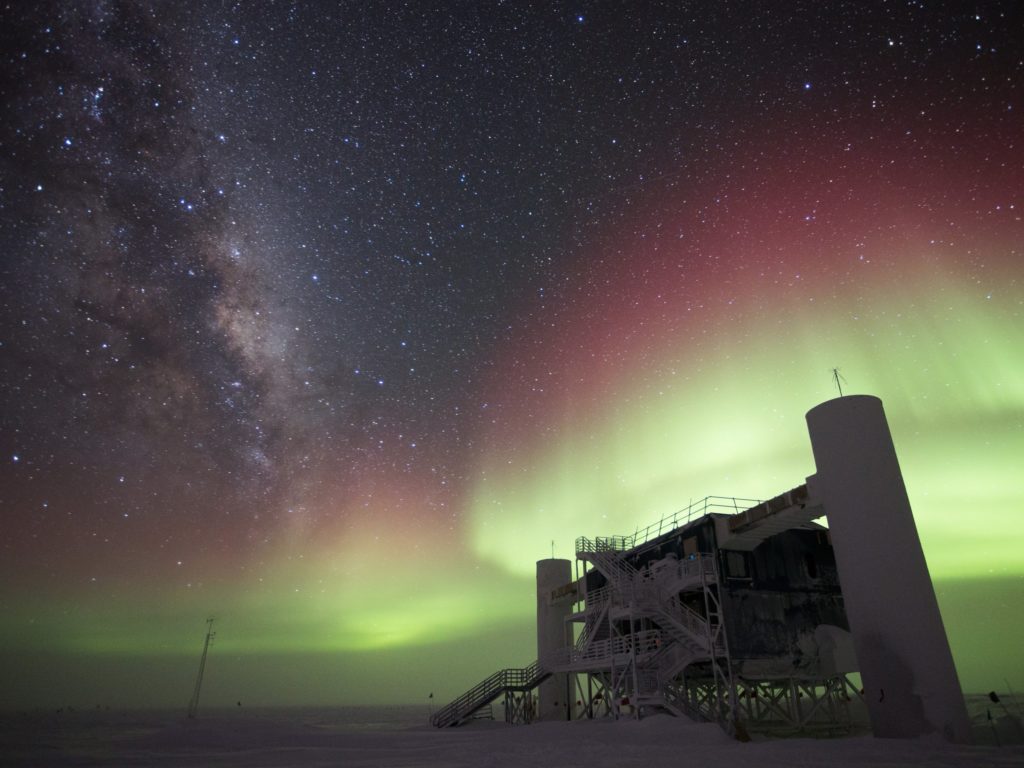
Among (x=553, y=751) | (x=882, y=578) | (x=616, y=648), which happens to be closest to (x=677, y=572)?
(x=616, y=648)

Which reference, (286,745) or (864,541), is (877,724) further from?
(286,745)

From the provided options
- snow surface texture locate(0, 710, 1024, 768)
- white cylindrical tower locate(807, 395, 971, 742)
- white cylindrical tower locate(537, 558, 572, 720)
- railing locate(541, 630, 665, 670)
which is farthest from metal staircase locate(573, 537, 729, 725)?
white cylindrical tower locate(537, 558, 572, 720)

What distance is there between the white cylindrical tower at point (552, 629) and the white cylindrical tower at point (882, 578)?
81.1ft

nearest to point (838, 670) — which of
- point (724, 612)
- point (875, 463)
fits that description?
point (724, 612)

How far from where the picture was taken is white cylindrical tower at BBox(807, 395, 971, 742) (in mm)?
19406

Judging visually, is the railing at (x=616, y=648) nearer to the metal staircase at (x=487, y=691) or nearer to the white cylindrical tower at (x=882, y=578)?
the metal staircase at (x=487, y=691)

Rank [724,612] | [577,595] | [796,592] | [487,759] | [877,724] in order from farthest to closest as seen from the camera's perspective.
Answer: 1. [577,595]
2. [796,592]
3. [724,612]
4. [877,724]
5. [487,759]

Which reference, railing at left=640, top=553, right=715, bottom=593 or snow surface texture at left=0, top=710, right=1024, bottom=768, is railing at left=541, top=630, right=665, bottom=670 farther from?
snow surface texture at left=0, top=710, right=1024, bottom=768

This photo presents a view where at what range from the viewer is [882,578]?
2095 cm

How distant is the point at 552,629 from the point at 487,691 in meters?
7.73

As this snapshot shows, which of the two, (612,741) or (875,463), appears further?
(875,463)

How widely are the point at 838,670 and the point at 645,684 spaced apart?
9.24m

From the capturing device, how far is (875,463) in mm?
22234

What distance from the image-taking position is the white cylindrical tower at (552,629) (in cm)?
4225
